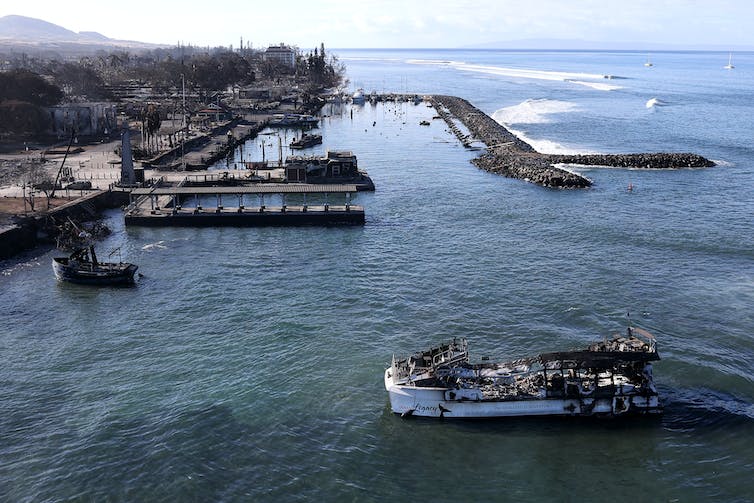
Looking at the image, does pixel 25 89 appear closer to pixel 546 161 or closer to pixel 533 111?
pixel 546 161

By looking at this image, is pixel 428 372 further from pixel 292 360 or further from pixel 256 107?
pixel 256 107

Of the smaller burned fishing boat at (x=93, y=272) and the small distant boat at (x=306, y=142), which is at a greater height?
the small distant boat at (x=306, y=142)

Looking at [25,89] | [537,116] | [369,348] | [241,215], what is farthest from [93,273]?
[537,116]

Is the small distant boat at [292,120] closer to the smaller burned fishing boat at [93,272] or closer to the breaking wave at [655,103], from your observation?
the breaking wave at [655,103]

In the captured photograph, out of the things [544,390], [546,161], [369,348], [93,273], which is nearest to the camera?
[544,390]

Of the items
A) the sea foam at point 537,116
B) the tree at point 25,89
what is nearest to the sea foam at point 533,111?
the sea foam at point 537,116

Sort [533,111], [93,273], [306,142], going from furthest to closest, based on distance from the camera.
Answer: [533,111] → [306,142] → [93,273]

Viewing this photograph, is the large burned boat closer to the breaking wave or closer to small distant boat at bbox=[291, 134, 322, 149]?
small distant boat at bbox=[291, 134, 322, 149]
